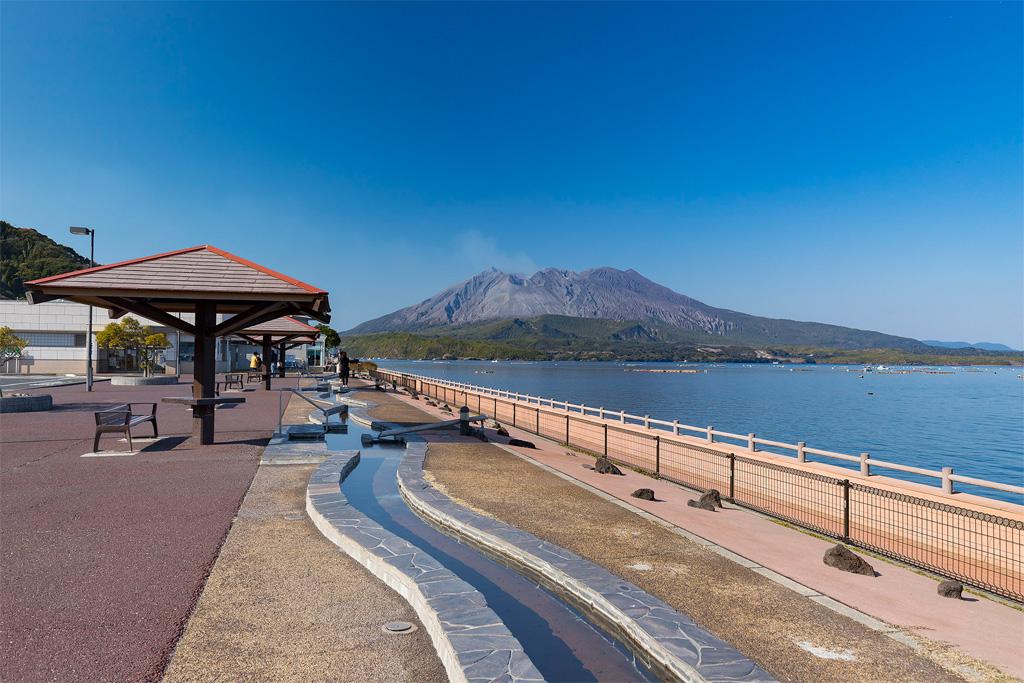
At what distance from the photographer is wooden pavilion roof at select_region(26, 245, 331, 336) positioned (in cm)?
1091

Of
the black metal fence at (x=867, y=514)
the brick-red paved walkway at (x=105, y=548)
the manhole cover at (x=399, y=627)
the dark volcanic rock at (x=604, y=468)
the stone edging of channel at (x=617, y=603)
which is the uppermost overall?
the brick-red paved walkway at (x=105, y=548)

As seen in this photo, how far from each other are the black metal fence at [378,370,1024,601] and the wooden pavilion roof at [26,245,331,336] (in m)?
8.50

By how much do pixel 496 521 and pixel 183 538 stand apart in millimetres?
3243

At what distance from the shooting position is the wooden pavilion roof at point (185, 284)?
429 inches

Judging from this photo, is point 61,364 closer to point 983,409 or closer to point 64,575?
point 64,575

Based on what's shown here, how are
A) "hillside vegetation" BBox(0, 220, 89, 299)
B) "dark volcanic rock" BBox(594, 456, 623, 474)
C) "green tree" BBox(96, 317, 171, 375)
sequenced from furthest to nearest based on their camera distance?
"hillside vegetation" BBox(0, 220, 89, 299) → "green tree" BBox(96, 317, 171, 375) → "dark volcanic rock" BBox(594, 456, 623, 474)

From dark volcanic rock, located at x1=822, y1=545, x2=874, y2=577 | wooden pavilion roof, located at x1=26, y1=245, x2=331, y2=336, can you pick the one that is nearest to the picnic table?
wooden pavilion roof, located at x1=26, y1=245, x2=331, y2=336

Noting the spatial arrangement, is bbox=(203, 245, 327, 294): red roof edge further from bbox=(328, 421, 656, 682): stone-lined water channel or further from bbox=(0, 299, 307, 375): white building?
bbox=(0, 299, 307, 375): white building

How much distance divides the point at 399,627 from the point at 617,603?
5.41ft

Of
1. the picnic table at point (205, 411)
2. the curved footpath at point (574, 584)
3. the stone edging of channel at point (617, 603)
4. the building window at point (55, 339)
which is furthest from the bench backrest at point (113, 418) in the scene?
the building window at point (55, 339)

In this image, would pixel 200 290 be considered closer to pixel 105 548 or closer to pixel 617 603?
pixel 105 548

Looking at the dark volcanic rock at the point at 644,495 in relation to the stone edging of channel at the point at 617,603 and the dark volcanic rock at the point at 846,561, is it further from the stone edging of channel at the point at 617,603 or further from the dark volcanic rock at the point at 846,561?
the stone edging of channel at the point at 617,603

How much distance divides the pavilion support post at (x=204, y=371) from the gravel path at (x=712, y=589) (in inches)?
220

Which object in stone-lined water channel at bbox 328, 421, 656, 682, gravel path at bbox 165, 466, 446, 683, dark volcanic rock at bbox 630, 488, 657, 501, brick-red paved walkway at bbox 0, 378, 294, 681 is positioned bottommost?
dark volcanic rock at bbox 630, 488, 657, 501
